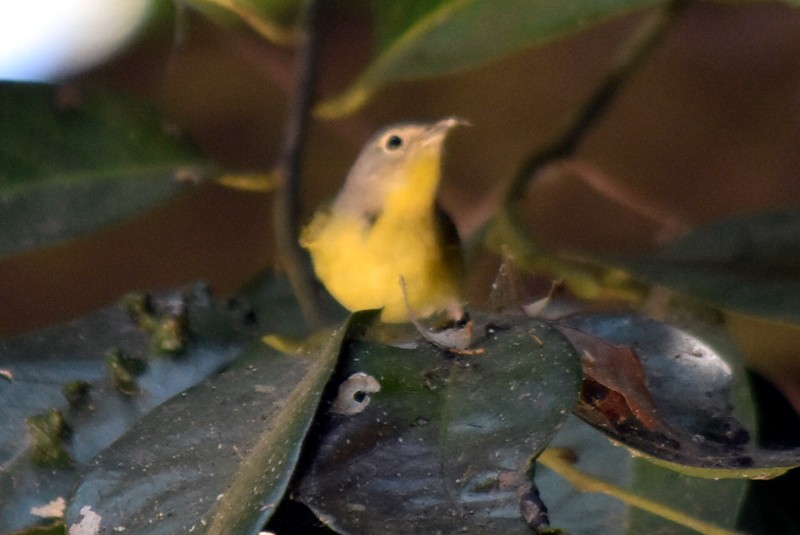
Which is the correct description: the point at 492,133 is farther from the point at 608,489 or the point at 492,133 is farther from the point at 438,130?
the point at 608,489

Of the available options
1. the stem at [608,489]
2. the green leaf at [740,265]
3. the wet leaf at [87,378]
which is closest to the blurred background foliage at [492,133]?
the green leaf at [740,265]

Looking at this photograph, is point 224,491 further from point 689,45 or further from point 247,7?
point 689,45

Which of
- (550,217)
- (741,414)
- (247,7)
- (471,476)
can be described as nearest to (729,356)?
(741,414)

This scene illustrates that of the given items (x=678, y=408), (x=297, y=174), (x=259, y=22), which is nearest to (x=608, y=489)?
(x=678, y=408)

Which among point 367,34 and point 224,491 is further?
point 367,34

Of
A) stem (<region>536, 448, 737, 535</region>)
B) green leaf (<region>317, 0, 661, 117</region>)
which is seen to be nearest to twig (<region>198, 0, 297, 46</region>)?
green leaf (<region>317, 0, 661, 117</region>)
